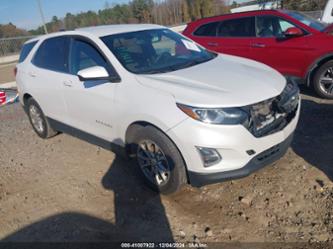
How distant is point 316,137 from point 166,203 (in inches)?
93.7

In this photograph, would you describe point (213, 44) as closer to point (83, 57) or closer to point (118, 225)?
point (83, 57)

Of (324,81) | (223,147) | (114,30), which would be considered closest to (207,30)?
(324,81)

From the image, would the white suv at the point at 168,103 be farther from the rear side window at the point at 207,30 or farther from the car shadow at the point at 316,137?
the rear side window at the point at 207,30

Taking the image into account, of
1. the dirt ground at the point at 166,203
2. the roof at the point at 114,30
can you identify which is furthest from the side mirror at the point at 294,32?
the roof at the point at 114,30

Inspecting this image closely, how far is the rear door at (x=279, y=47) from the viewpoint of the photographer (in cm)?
583

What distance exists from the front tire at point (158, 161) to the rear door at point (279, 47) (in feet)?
12.9

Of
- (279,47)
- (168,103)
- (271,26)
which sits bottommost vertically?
(279,47)

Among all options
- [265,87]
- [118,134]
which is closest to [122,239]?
[118,134]

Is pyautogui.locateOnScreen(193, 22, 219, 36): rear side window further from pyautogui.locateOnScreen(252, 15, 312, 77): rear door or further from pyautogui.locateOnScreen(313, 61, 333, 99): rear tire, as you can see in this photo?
pyautogui.locateOnScreen(313, 61, 333, 99): rear tire

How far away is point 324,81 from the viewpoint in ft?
18.6

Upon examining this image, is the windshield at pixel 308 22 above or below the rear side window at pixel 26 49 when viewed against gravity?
below

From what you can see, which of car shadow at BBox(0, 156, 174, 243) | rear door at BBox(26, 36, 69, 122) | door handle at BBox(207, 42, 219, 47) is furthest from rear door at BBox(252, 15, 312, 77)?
car shadow at BBox(0, 156, 174, 243)

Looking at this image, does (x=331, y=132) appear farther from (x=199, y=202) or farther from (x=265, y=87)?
(x=199, y=202)

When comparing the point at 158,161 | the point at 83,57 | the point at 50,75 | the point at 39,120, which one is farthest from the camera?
the point at 39,120
